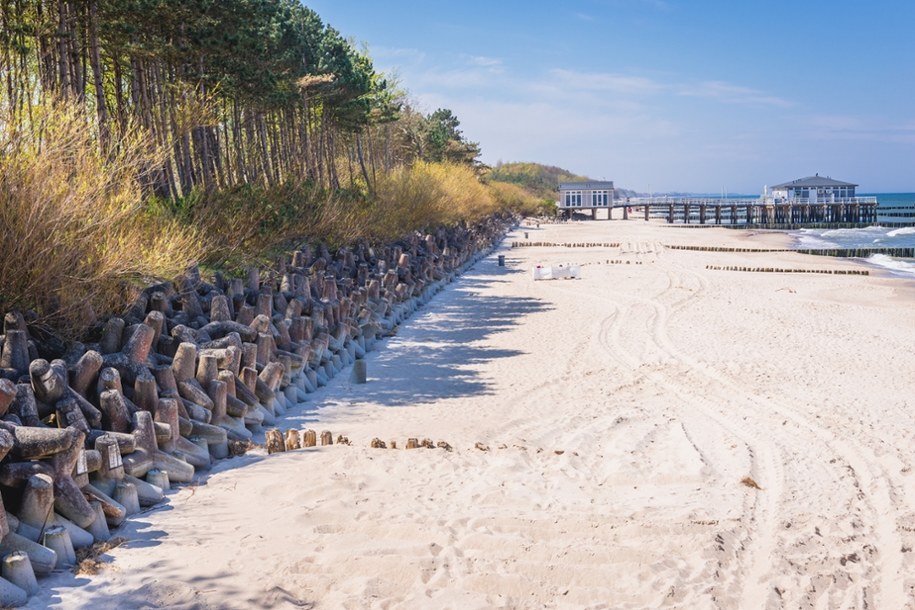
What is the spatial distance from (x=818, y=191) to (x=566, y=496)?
91593 millimetres

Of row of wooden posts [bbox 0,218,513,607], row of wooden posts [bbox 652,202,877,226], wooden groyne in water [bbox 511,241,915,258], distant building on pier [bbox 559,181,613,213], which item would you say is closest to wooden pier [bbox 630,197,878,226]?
row of wooden posts [bbox 652,202,877,226]

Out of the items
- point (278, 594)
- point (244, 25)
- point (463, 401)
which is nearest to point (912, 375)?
point (463, 401)

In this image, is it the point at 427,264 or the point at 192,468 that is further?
the point at 427,264

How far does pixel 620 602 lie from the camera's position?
4.94 meters

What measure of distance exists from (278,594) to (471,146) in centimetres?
6828

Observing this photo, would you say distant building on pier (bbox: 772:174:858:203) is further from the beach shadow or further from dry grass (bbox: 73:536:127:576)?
dry grass (bbox: 73:536:127:576)

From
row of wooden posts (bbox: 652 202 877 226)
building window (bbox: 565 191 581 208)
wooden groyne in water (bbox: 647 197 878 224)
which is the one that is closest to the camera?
wooden groyne in water (bbox: 647 197 878 224)

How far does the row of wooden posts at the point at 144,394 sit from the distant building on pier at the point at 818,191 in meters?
84.0

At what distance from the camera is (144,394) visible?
717 cm

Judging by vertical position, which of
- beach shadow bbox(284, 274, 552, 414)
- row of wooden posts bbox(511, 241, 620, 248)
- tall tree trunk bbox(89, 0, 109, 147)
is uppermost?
tall tree trunk bbox(89, 0, 109, 147)

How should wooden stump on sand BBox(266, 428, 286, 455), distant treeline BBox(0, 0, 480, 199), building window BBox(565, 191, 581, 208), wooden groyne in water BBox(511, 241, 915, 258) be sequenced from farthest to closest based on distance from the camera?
building window BBox(565, 191, 581, 208) → wooden groyne in water BBox(511, 241, 915, 258) → distant treeline BBox(0, 0, 480, 199) → wooden stump on sand BBox(266, 428, 286, 455)

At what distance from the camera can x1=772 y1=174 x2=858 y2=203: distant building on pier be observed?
87812 mm

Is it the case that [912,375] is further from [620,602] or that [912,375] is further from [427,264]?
[427,264]

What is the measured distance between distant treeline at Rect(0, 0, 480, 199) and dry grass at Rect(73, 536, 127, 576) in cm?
547
